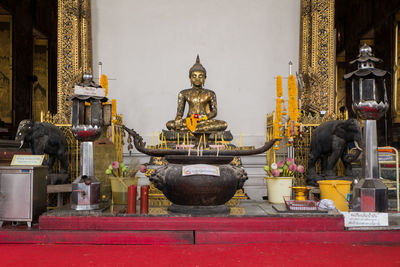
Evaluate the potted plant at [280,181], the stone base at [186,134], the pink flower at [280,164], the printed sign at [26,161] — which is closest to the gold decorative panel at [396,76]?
the stone base at [186,134]

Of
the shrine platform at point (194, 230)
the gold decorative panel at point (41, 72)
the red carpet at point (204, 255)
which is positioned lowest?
the red carpet at point (204, 255)

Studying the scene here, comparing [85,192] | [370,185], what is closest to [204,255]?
[85,192]

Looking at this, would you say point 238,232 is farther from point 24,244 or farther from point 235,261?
point 24,244

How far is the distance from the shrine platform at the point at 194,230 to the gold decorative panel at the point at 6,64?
458 cm

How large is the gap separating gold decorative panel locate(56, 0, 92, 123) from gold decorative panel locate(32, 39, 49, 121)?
294cm

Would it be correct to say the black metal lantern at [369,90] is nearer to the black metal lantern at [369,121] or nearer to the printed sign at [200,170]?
the black metal lantern at [369,121]

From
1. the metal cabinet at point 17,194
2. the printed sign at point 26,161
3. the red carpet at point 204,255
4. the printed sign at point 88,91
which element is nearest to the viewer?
the red carpet at point 204,255

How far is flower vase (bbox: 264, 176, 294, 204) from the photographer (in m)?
3.78

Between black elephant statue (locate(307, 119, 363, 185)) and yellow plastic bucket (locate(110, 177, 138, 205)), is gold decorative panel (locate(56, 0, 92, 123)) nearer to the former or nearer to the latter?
yellow plastic bucket (locate(110, 177, 138, 205))

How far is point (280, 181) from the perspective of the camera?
384cm

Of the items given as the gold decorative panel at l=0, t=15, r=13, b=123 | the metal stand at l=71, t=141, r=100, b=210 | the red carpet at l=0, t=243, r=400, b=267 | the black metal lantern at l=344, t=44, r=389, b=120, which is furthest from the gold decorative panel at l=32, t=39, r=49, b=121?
the black metal lantern at l=344, t=44, r=389, b=120

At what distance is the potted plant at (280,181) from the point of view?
3.79 metres

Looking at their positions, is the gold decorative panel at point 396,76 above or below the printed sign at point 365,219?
above

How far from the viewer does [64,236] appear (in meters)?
2.78
